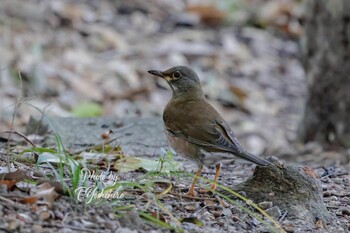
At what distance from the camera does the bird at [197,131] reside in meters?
5.17

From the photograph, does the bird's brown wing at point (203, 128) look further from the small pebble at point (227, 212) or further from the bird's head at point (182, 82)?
the small pebble at point (227, 212)

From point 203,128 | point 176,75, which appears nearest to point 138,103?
point 176,75

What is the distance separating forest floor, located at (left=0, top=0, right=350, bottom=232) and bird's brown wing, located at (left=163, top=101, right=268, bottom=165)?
25 centimetres

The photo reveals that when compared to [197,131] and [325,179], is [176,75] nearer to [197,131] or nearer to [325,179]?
[197,131]

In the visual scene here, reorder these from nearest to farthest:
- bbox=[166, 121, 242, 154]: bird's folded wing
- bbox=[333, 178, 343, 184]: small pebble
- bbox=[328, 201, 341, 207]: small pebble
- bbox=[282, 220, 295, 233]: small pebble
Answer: bbox=[282, 220, 295, 233]: small pebble
bbox=[166, 121, 242, 154]: bird's folded wing
bbox=[328, 201, 341, 207]: small pebble
bbox=[333, 178, 343, 184]: small pebble

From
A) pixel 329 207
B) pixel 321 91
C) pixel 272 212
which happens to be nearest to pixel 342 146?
pixel 321 91

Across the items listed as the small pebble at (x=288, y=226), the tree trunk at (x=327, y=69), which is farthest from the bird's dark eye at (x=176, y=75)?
the tree trunk at (x=327, y=69)

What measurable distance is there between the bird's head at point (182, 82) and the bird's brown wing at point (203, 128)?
0.63 ft

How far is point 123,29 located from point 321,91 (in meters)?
5.15

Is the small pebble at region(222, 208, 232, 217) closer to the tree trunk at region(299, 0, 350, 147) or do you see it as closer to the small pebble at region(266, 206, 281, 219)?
the small pebble at region(266, 206, 281, 219)

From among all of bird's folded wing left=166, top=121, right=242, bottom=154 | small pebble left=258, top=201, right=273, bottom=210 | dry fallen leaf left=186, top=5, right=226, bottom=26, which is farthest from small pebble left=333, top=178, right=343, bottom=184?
dry fallen leaf left=186, top=5, right=226, bottom=26

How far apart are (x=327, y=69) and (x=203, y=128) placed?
434cm

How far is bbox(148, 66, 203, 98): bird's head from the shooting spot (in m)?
6.04

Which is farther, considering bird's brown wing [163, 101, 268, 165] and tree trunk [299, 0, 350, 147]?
tree trunk [299, 0, 350, 147]
